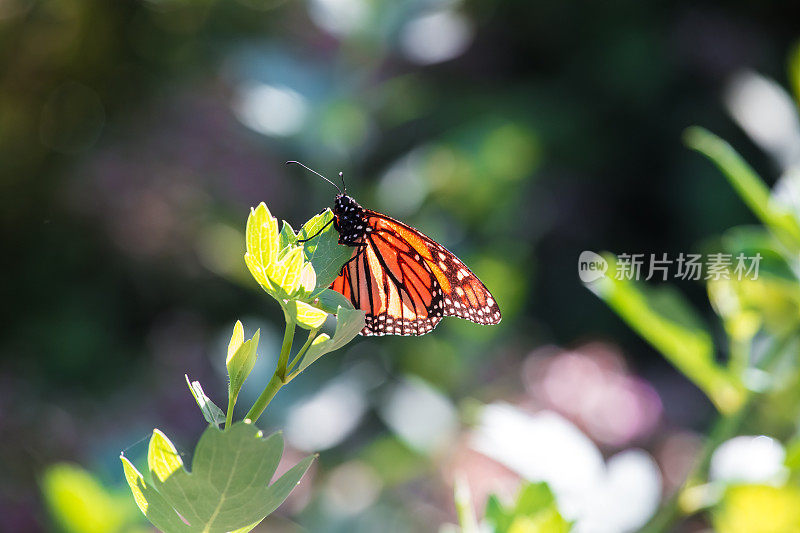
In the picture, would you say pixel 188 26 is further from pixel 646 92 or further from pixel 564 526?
pixel 564 526

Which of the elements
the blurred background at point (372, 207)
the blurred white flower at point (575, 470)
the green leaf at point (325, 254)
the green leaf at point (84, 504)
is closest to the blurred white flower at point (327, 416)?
the blurred background at point (372, 207)

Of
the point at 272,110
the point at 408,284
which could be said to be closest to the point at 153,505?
the point at 408,284

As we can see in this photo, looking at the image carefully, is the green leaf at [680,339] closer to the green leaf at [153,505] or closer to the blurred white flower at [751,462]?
the blurred white flower at [751,462]

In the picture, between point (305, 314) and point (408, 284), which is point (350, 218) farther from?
point (305, 314)

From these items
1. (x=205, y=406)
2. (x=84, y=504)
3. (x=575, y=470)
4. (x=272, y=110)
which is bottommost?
(x=84, y=504)

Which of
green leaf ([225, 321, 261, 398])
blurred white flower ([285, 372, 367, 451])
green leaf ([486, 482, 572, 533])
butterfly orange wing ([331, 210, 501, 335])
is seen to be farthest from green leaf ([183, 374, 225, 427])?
blurred white flower ([285, 372, 367, 451])

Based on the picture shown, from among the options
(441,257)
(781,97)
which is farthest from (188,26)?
(441,257)

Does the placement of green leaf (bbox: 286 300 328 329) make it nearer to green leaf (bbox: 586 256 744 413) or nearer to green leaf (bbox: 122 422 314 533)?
green leaf (bbox: 122 422 314 533)
